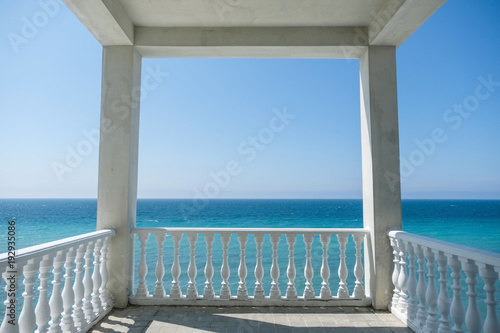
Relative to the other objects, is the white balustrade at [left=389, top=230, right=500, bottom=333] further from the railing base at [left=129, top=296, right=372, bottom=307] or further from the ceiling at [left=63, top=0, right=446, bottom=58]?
the ceiling at [left=63, top=0, right=446, bottom=58]

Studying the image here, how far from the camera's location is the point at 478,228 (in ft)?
78.3

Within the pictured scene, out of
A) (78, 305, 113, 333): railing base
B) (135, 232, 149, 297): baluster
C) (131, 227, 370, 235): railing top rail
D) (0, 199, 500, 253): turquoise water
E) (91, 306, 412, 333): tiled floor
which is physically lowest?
(0, 199, 500, 253): turquoise water

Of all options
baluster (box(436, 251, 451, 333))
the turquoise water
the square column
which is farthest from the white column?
the turquoise water

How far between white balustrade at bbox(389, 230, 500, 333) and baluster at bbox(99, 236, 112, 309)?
9.21 ft

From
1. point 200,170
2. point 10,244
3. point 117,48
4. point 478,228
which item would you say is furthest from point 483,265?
point 200,170

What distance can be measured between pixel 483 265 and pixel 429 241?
0.57 meters

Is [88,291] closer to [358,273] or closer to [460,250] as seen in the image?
[358,273]

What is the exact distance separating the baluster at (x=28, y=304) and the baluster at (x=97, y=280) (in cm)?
97

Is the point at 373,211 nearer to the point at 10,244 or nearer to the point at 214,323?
the point at 214,323

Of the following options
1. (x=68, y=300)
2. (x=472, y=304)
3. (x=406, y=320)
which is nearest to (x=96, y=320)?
(x=68, y=300)

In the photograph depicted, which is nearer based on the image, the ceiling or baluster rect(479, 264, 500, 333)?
baluster rect(479, 264, 500, 333)

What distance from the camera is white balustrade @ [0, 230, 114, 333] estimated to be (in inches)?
64.5

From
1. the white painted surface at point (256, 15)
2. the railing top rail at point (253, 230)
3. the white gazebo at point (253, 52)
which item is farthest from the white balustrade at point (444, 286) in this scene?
the white painted surface at point (256, 15)

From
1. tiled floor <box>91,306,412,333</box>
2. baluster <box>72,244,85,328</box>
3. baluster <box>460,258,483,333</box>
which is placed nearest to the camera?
baluster <box>460,258,483,333</box>
